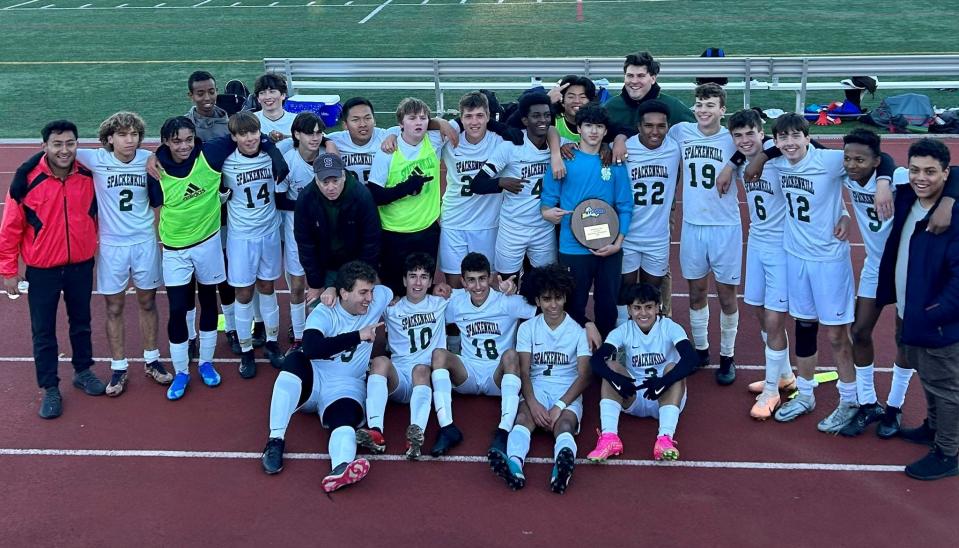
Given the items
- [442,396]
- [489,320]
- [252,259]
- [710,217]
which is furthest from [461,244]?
→ [710,217]

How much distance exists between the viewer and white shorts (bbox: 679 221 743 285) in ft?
22.9

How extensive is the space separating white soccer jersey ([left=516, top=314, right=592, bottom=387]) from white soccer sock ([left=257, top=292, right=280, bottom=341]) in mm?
2235

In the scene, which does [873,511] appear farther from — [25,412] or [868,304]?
[25,412]

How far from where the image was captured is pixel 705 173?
688 cm

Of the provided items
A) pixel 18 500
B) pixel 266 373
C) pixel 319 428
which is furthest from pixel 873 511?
pixel 18 500

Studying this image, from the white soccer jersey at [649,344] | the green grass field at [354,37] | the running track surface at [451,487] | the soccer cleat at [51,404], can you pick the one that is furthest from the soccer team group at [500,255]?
the green grass field at [354,37]

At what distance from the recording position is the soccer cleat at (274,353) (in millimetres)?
7605

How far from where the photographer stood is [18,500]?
19.1 ft

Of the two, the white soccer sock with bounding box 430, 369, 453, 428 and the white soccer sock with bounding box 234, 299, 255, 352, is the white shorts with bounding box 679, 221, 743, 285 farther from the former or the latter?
the white soccer sock with bounding box 234, 299, 255, 352

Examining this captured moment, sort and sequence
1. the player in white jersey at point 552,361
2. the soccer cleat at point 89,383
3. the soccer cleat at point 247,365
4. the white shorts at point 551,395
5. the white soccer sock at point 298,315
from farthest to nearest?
the white soccer sock at point 298,315 → the soccer cleat at point 247,365 → the soccer cleat at point 89,383 → the white shorts at point 551,395 → the player in white jersey at point 552,361

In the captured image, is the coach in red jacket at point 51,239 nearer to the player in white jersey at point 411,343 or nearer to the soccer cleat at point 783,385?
the player in white jersey at point 411,343

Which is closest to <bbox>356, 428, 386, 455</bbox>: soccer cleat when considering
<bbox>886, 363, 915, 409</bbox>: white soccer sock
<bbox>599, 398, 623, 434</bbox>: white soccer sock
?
<bbox>599, 398, 623, 434</bbox>: white soccer sock

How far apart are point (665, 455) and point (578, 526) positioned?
36.7 inches

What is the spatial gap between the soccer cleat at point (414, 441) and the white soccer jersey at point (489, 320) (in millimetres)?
892
